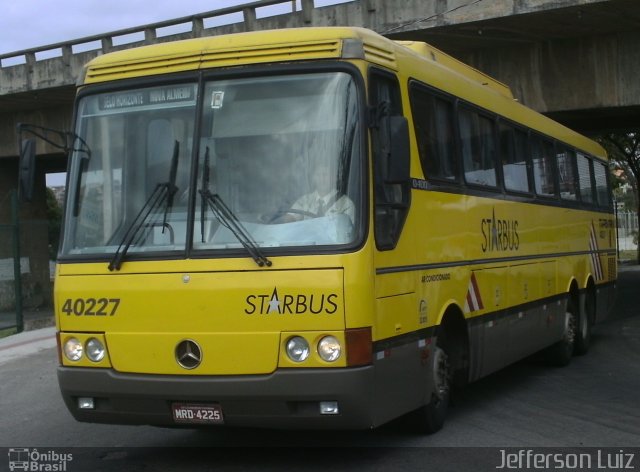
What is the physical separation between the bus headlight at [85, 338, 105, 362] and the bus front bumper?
87 millimetres

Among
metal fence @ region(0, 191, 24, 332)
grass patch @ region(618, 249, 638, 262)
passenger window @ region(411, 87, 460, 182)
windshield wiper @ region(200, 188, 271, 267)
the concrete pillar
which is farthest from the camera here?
grass patch @ region(618, 249, 638, 262)

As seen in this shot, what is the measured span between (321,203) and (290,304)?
74 cm

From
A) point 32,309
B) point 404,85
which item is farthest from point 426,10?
point 32,309

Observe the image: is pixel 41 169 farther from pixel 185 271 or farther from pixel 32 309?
pixel 185 271

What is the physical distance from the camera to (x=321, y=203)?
6500 mm

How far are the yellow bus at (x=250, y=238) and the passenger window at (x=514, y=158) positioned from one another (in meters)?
2.65

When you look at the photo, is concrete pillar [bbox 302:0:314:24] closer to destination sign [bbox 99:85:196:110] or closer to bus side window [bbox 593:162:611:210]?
bus side window [bbox 593:162:611:210]

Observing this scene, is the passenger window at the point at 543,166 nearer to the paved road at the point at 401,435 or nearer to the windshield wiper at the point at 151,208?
the paved road at the point at 401,435

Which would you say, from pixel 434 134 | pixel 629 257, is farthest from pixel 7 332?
pixel 629 257

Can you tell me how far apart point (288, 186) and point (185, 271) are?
0.94 m

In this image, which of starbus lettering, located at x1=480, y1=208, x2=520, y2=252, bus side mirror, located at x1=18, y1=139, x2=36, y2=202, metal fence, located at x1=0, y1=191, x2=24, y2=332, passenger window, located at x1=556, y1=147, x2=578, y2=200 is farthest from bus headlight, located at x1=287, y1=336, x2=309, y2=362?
metal fence, located at x1=0, y1=191, x2=24, y2=332

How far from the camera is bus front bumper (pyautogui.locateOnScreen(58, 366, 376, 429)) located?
6.28 meters

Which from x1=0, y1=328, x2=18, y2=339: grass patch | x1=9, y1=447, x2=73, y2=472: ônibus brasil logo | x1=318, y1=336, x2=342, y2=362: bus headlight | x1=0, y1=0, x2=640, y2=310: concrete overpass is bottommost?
x1=9, y1=447, x2=73, y2=472: ônibus brasil logo

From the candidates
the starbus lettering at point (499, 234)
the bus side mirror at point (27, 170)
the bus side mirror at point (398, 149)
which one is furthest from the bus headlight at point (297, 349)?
the starbus lettering at point (499, 234)
